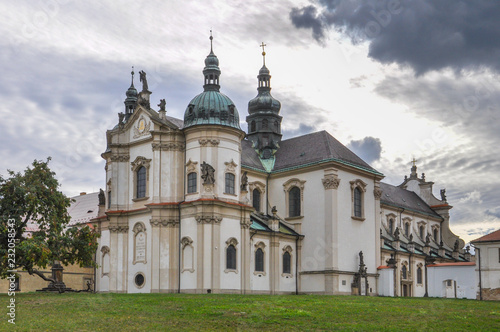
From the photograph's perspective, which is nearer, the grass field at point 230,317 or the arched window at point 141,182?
the grass field at point 230,317

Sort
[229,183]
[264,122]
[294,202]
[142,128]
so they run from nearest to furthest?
[229,183] → [142,128] → [294,202] → [264,122]

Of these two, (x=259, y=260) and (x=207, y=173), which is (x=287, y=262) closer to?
(x=259, y=260)

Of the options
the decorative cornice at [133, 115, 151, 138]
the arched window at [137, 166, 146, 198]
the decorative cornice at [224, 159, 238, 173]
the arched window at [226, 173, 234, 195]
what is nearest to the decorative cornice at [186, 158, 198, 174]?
the decorative cornice at [224, 159, 238, 173]

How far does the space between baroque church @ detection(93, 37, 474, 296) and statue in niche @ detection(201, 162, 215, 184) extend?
0.08 meters

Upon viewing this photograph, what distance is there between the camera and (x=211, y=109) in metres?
49.7

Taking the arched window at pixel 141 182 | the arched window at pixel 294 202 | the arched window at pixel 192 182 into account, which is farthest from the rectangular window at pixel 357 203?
the arched window at pixel 141 182

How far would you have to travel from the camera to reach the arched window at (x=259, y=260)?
51.4 metres

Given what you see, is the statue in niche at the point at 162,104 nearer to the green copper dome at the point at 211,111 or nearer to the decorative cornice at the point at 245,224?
the green copper dome at the point at 211,111

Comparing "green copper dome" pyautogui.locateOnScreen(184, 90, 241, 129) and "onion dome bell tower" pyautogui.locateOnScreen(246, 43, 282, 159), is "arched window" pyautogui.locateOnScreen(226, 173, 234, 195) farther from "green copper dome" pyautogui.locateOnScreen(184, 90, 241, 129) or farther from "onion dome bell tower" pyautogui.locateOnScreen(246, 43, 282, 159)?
"onion dome bell tower" pyautogui.locateOnScreen(246, 43, 282, 159)

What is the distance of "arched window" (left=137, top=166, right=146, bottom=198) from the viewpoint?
51094 mm

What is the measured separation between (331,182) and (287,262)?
780 centimetres

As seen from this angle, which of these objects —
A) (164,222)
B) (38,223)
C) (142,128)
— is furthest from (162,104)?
(38,223)

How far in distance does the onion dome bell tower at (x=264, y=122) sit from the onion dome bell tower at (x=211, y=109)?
1205cm

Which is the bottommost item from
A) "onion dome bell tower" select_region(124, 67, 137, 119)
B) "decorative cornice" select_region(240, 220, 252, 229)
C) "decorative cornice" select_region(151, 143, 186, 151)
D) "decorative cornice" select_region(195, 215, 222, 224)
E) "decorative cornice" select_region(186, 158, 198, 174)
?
"decorative cornice" select_region(240, 220, 252, 229)
